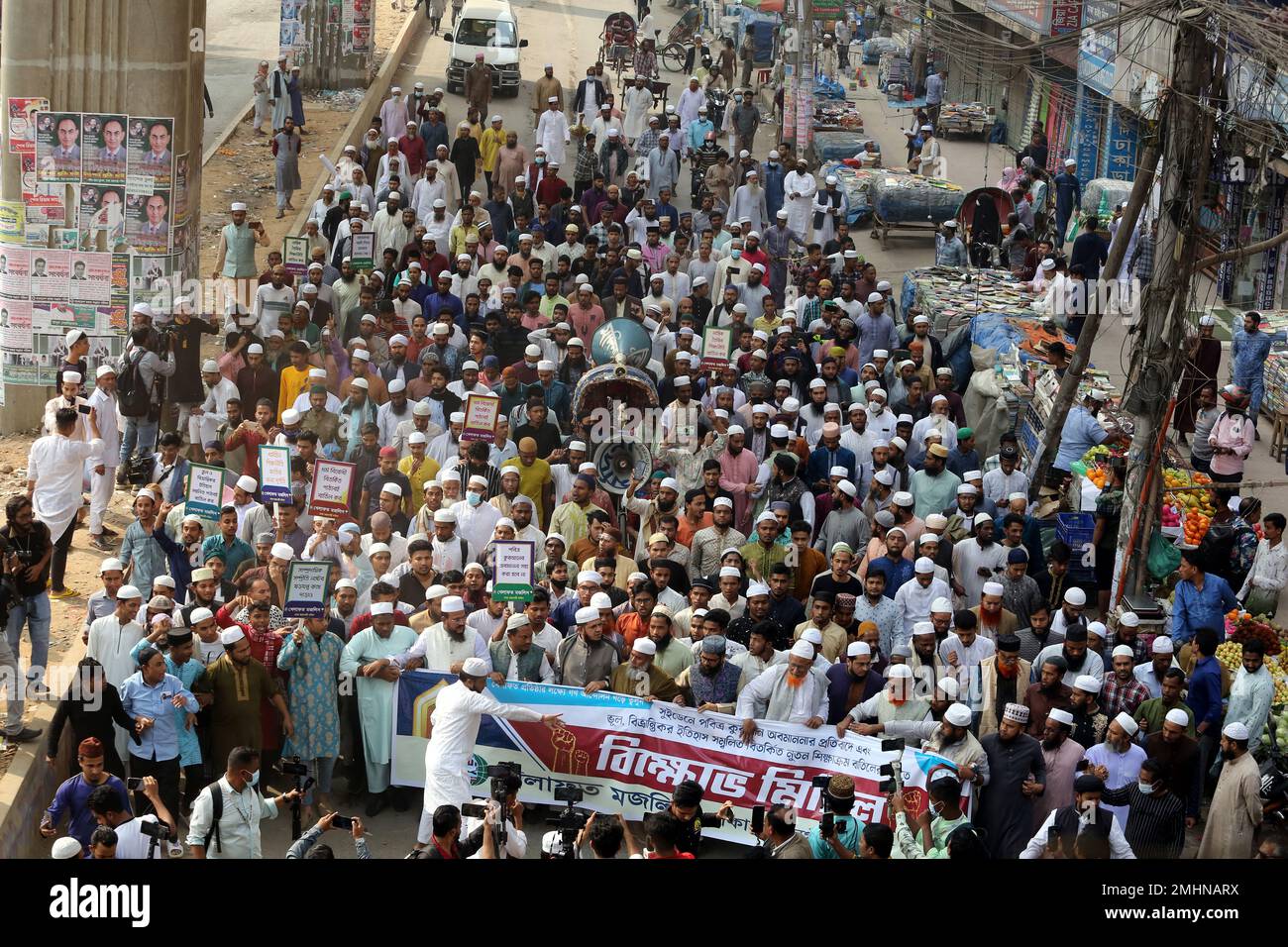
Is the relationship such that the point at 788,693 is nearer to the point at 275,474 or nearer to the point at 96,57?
the point at 275,474

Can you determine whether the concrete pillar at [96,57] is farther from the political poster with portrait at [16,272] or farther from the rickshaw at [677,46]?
the rickshaw at [677,46]

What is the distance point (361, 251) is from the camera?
18.7m

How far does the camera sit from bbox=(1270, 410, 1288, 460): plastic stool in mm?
18547

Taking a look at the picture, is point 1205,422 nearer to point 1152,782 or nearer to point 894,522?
point 894,522

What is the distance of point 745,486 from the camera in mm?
14484

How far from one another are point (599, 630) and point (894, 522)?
323cm

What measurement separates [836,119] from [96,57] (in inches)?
668

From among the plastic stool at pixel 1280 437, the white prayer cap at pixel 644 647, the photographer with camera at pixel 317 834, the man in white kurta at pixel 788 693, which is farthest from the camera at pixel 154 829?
the plastic stool at pixel 1280 437

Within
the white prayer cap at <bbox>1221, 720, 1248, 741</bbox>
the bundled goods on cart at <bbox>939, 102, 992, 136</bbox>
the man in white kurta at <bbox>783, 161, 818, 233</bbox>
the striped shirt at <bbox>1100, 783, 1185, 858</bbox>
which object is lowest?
the striped shirt at <bbox>1100, 783, 1185, 858</bbox>

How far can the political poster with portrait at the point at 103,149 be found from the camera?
57.6 ft

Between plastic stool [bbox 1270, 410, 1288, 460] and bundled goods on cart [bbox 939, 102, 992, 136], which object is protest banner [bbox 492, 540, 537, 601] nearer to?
plastic stool [bbox 1270, 410, 1288, 460]

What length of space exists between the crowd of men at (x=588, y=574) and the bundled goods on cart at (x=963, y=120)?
18.4 metres

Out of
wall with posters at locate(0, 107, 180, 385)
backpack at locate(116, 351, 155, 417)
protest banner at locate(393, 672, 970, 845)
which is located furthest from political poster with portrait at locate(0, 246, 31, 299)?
protest banner at locate(393, 672, 970, 845)

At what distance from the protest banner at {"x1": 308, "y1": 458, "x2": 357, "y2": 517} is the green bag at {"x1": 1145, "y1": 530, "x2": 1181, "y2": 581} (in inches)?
244
